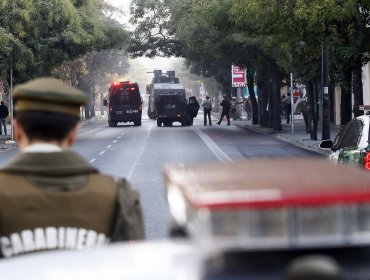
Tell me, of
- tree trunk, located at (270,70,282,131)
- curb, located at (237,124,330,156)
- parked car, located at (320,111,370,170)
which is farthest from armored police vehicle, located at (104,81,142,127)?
parked car, located at (320,111,370,170)

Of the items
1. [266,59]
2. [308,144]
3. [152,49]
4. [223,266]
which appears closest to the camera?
[223,266]

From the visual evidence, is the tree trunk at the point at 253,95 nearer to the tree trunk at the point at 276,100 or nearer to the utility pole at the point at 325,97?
the tree trunk at the point at 276,100

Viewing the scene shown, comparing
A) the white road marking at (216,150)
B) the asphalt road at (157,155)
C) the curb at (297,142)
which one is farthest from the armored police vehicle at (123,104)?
the white road marking at (216,150)

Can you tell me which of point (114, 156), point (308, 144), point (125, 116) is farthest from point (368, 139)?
point (125, 116)

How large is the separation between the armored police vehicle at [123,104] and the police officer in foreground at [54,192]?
61845 mm

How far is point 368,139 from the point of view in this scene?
13.0 meters

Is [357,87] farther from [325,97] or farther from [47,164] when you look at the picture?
[47,164]

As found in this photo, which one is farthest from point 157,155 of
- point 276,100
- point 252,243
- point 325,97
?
point 252,243

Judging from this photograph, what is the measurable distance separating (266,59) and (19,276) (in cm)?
4315

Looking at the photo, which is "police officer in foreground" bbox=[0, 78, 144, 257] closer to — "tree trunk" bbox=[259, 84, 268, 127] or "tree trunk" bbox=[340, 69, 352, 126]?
"tree trunk" bbox=[340, 69, 352, 126]

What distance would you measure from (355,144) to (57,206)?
10.5 metres

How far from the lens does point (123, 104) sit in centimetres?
6550

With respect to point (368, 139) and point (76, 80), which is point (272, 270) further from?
point (76, 80)

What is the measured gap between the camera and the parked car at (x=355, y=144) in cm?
1266
